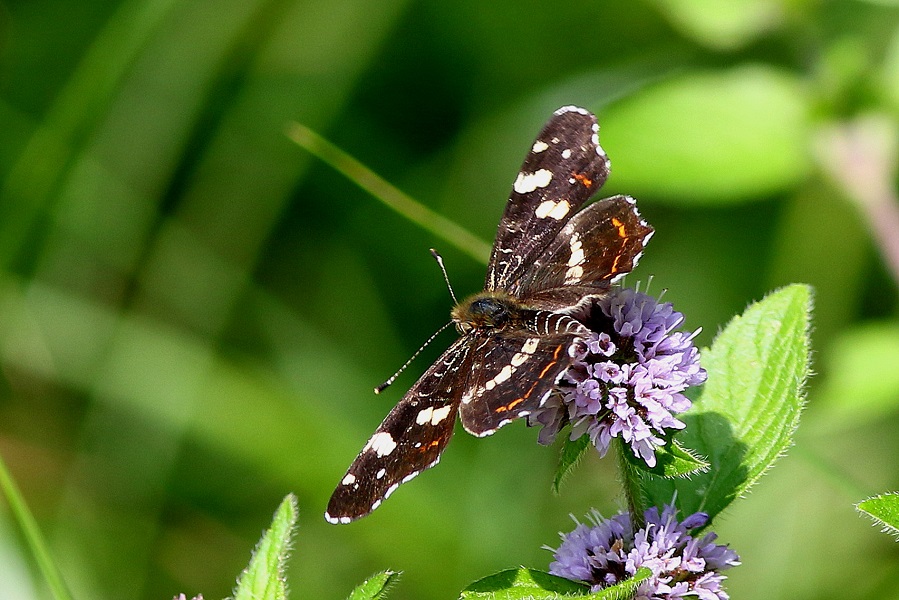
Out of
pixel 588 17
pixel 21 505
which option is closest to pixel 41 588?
pixel 21 505

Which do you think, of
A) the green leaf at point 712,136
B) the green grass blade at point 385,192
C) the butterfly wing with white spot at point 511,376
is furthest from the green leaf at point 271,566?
the green leaf at point 712,136

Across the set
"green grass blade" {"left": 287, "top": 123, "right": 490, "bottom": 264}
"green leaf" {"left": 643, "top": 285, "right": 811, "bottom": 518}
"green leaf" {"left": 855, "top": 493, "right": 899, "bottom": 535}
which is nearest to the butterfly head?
"green leaf" {"left": 643, "top": 285, "right": 811, "bottom": 518}

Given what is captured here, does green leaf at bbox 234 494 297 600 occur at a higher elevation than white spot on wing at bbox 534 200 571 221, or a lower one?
lower

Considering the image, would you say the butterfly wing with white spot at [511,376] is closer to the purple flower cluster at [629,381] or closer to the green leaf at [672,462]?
the purple flower cluster at [629,381]

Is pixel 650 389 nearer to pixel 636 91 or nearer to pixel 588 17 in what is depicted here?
pixel 636 91

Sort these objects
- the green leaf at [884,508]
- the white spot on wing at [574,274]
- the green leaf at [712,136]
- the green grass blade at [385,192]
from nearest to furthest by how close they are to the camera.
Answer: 1. the green leaf at [884,508]
2. the white spot on wing at [574,274]
3. the green grass blade at [385,192]
4. the green leaf at [712,136]

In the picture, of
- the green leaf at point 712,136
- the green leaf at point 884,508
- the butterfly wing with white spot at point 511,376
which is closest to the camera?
the green leaf at point 884,508

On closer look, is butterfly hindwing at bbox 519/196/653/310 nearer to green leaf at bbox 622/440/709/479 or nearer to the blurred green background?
green leaf at bbox 622/440/709/479

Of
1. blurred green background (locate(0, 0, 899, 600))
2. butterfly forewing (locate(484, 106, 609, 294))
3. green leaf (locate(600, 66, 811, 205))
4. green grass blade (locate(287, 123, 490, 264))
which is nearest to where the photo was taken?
butterfly forewing (locate(484, 106, 609, 294))
